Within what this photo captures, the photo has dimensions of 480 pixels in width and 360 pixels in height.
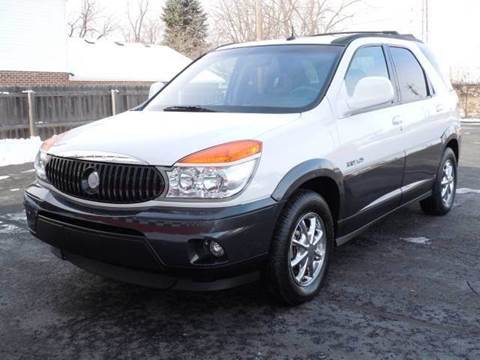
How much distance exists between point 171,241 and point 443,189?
154 inches

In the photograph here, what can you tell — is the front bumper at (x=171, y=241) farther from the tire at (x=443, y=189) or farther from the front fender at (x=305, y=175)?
the tire at (x=443, y=189)

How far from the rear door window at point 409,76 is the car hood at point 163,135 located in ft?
5.68

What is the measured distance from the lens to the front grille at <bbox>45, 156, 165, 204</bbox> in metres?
3.17

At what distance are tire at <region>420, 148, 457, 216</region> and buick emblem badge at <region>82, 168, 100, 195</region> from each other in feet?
12.2

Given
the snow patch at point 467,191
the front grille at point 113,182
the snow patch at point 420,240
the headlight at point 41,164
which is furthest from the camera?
the snow patch at point 467,191

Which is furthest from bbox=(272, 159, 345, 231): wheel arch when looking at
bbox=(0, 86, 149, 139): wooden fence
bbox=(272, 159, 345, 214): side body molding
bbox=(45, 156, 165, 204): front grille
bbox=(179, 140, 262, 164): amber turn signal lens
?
bbox=(0, 86, 149, 139): wooden fence

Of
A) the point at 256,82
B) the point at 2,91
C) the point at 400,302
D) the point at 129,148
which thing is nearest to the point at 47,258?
the point at 129,148

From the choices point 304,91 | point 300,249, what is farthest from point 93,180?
point 304,91

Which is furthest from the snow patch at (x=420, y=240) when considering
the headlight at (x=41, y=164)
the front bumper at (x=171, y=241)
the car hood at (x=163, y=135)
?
the headlight at (x=41, y=164)

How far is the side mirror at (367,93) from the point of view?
13.5 ft

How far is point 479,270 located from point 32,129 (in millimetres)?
12348

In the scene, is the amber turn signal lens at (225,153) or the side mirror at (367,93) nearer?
the amber turn signal lens at (225,153)

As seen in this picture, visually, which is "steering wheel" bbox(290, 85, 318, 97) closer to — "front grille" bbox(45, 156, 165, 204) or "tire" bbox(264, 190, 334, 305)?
"tire" bbox(264, 190, 334, 305)

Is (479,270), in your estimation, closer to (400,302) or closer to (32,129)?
(400,302)
